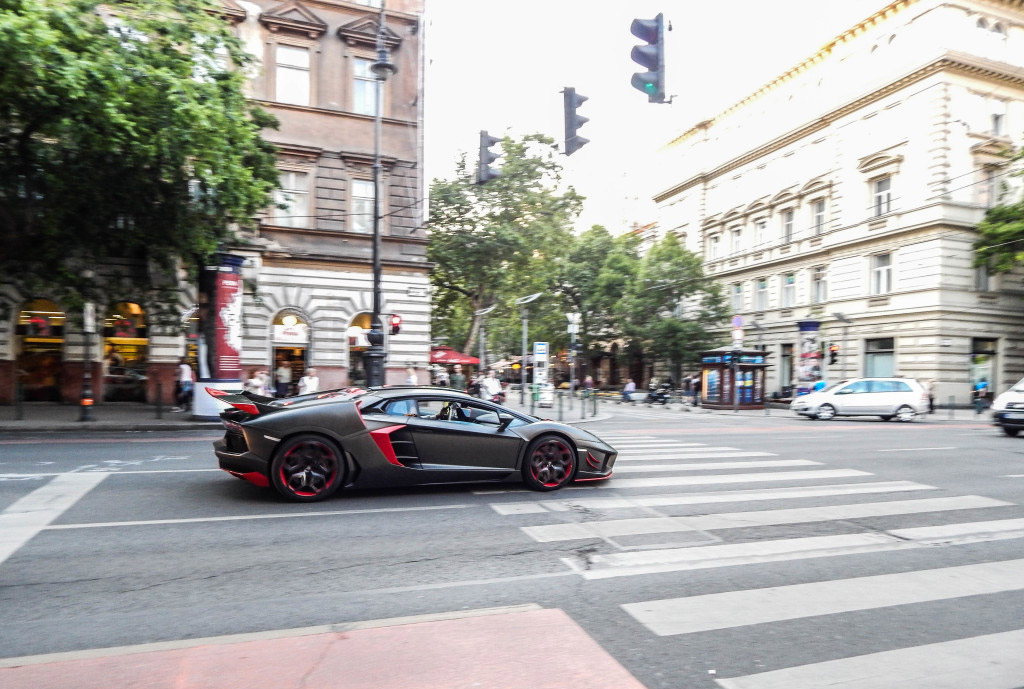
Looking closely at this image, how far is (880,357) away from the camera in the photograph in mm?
33688

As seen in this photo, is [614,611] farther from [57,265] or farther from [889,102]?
[889,102]

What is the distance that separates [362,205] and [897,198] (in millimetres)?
24699

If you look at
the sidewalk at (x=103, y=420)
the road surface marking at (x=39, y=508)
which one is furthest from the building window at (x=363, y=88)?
the road surface marking at (x=39, y=508)

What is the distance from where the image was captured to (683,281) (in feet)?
140

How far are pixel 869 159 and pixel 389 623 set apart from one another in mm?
36853

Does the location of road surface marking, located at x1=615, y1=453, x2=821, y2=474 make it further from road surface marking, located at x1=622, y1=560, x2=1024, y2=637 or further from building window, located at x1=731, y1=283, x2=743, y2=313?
building window, located at x1=731, y1=283, x2=743, y2=313

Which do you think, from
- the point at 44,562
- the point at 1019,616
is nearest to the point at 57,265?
the point at 44,562

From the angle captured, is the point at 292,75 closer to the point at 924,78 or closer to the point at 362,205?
the point at 362,205

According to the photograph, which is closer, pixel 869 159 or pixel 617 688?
pixel 617 688

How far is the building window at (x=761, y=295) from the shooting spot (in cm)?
4222

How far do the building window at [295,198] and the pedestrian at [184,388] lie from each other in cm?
607

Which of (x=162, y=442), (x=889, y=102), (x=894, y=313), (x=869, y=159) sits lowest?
(x=162, y=442)

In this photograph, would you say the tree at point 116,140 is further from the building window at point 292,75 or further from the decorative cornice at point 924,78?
the decorative cornice at point 924,78

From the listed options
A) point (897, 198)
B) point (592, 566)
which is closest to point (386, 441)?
point (592, 566)
